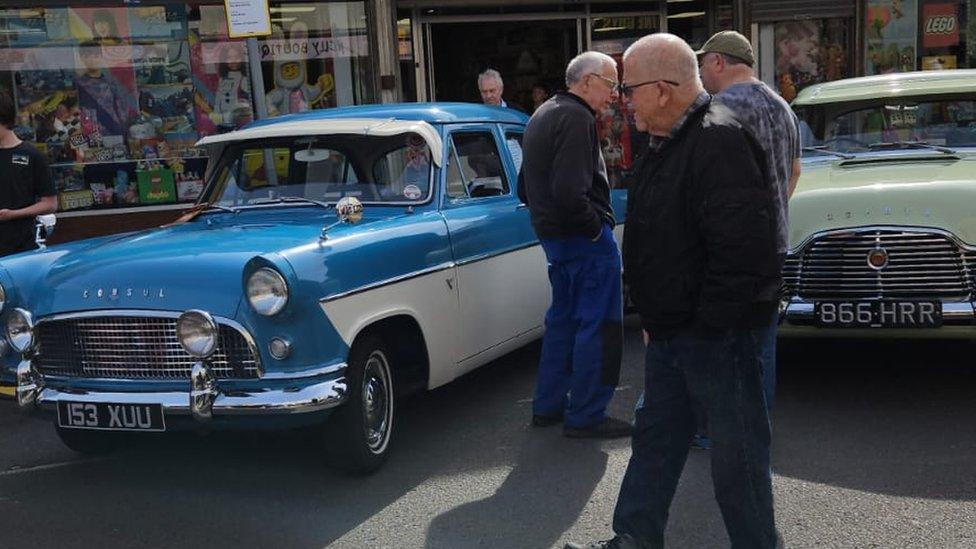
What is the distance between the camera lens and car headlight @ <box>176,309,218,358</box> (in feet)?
13.8

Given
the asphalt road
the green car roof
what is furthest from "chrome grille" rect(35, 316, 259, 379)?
the green car roof

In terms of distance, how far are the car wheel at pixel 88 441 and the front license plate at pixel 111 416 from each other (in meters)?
0.74

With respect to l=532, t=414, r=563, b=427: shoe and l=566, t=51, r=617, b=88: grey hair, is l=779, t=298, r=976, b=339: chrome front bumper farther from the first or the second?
l=566, t=51, r=617, b=88: grey hair

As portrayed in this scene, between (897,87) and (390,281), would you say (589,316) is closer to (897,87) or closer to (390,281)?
(390,281)

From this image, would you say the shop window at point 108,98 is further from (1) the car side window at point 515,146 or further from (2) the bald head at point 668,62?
(2) the bald head at point 668,62

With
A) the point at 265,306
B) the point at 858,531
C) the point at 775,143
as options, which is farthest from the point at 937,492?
the point at 265,306

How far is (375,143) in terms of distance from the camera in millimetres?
5574

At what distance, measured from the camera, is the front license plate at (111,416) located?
4.25 meters

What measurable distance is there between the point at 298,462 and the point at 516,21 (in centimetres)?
920

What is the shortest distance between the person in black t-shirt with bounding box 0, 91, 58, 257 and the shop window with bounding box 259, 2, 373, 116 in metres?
5.25

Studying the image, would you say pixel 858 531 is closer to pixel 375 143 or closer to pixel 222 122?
pixel 375 143

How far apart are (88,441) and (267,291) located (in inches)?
66.4

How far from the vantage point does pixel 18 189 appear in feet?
21.4

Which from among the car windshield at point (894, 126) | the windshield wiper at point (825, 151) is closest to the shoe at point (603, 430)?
the windshield wiper at point (825, 151)
